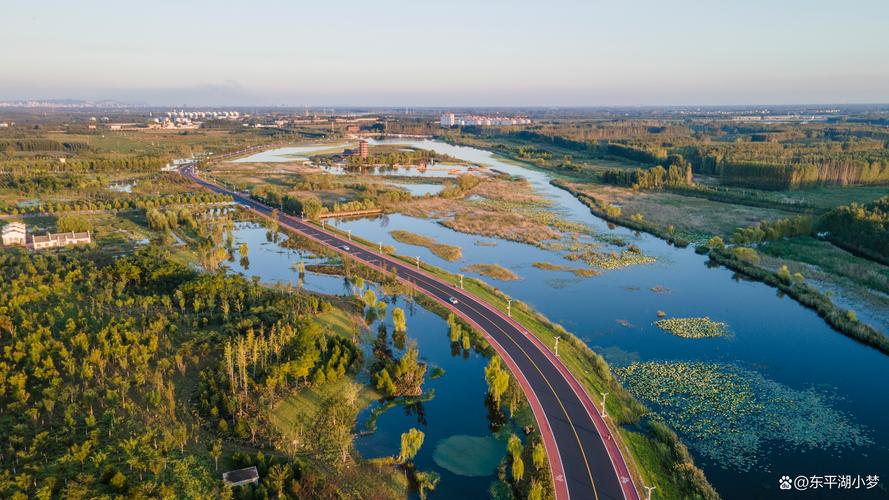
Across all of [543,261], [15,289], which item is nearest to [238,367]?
[15,289]

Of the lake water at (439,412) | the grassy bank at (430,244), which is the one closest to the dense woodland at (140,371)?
the lake water at (439,412)

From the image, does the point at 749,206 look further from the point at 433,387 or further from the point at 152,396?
the point at 152,396

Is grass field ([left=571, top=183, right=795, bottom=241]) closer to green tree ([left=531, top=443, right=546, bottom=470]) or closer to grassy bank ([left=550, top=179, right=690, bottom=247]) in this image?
grassy bank ([left=550, top=179, right=690, bottom=247])

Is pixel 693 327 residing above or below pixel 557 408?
above

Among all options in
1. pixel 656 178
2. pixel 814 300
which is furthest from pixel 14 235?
pixel 656 178

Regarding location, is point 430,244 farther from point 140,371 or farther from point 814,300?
point 814,300

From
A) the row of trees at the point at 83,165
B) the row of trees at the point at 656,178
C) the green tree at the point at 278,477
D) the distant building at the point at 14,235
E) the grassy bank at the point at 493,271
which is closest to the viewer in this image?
the green tree at the point at 278,477

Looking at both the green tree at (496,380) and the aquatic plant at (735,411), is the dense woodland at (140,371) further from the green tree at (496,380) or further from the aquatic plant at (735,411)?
the aquatic plant at (735,411)
